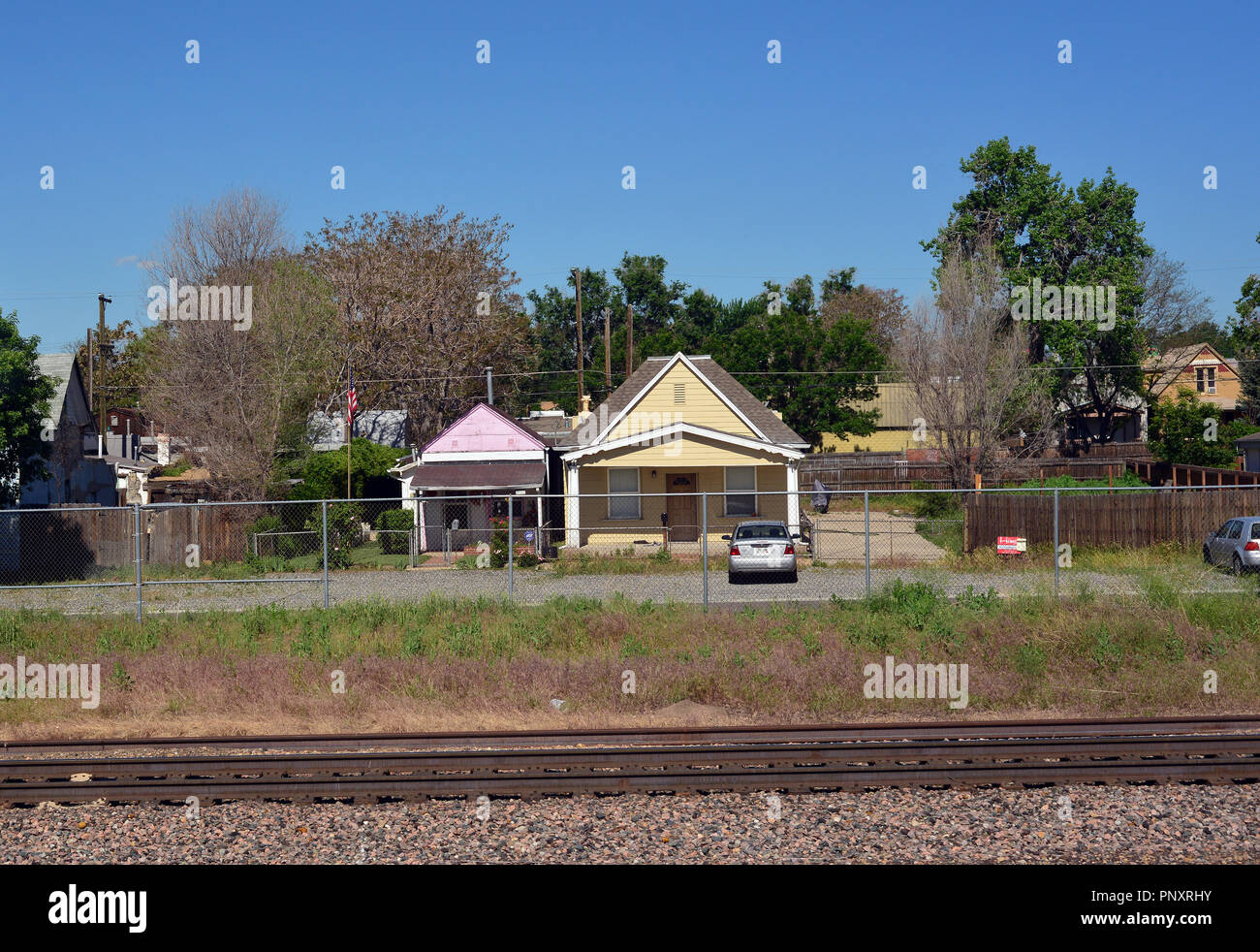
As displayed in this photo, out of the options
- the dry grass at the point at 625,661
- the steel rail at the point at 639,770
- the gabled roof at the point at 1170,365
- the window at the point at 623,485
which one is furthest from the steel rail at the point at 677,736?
the gabled roof at the point at 1170,365

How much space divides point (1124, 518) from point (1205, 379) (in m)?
48.2

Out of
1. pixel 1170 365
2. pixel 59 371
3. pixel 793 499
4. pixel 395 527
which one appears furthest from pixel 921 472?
pixel 59 371

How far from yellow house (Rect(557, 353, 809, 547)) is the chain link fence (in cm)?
14

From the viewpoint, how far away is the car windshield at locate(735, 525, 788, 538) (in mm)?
23688

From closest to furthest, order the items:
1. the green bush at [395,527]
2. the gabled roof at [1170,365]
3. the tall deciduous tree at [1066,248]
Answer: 1. the green bush at [395,527]
2. the tall deciduous tree at [1066,248]
3. the gabled roof at [1170,365]

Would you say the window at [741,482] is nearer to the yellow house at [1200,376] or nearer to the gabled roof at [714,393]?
the gabled roof at [714,393]

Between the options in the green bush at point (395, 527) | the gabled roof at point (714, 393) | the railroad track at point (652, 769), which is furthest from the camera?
the gabled roof at point (714, 393)

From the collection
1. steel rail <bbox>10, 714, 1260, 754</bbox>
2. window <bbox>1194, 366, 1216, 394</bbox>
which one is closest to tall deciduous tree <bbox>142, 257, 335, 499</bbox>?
steel rail <bbox>10, 714, 1260, 754</bbox>

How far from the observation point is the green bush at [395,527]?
3159cm

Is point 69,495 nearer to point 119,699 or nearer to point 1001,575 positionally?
point 119,699

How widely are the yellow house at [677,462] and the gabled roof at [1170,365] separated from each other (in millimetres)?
35557

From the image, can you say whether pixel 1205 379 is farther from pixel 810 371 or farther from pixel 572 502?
pixel 572 502

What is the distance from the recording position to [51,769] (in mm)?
10367

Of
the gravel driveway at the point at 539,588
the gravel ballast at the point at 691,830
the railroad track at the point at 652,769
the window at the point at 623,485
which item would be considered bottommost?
the gravel ballast at the point at 691,830
